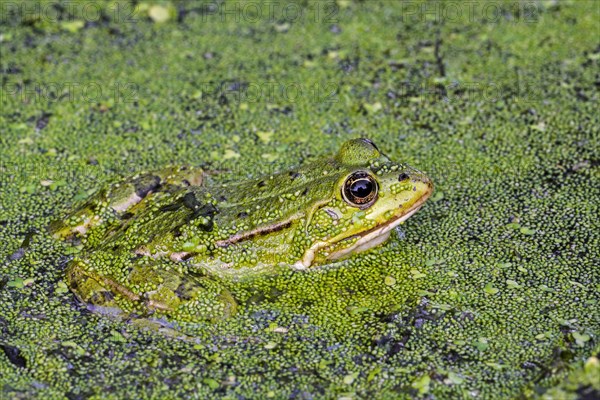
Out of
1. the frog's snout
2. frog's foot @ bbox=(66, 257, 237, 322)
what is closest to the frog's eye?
the frog's snout

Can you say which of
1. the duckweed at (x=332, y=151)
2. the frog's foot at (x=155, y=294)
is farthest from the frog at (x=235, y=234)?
the duckweed at (x=332, y=151)

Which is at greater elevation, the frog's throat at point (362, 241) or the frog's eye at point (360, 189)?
the frog's eye at point (360, 189)

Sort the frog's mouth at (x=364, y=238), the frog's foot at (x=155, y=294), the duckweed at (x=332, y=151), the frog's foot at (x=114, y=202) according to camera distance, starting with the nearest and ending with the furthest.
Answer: the duckweed at (x=332, y=151) < the frog's foot at (x=155, y=294) < the frog's mouth at (x=364, y=238) < the frog's foot at (x=114, y=202)

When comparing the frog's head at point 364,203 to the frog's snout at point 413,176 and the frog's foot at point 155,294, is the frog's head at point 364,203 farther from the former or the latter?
the frog's foot at point 155,294

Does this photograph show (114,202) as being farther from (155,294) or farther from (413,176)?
(413,176)

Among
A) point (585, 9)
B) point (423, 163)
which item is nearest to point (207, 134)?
point (423, 163)

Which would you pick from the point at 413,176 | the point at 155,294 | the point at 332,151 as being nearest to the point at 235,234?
the point at 155,294
